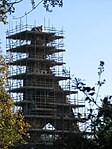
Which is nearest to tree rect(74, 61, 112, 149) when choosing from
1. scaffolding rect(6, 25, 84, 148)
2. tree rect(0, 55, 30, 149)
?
tree rect(0, 55, 30, 149)

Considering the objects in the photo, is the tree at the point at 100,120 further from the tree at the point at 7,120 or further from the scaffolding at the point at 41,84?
the scaffolding at the point at 41,84

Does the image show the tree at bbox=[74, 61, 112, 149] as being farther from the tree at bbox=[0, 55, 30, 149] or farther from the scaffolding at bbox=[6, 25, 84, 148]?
the scaffolding at bbox=[6, 25, 84, 148]

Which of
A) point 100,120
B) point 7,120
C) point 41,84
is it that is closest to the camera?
point 100,120

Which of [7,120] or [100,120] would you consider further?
[7,120]

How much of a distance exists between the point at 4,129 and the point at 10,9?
17746mm

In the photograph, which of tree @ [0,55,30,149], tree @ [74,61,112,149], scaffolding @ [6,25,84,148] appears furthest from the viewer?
scaffolding @ [6,25,84,148]

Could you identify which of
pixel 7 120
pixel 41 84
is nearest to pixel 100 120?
pixel 7 120

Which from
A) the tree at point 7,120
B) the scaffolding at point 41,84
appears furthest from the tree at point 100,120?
the scaffolding at point 41,84

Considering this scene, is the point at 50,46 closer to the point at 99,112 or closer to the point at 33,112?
the point at 33,112

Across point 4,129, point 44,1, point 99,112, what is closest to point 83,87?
point 99,112

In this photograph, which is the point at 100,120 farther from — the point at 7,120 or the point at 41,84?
the point at 41,84

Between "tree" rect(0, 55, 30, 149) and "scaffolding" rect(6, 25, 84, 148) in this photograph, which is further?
"scaffolding" rect(6, 25, 84, 148)

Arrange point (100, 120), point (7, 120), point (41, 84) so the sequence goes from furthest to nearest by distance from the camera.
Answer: point (41, 84), point (7, 120), point (100, 120)

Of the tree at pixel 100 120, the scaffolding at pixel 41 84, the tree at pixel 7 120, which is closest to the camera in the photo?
the tree at pixel 100 120
